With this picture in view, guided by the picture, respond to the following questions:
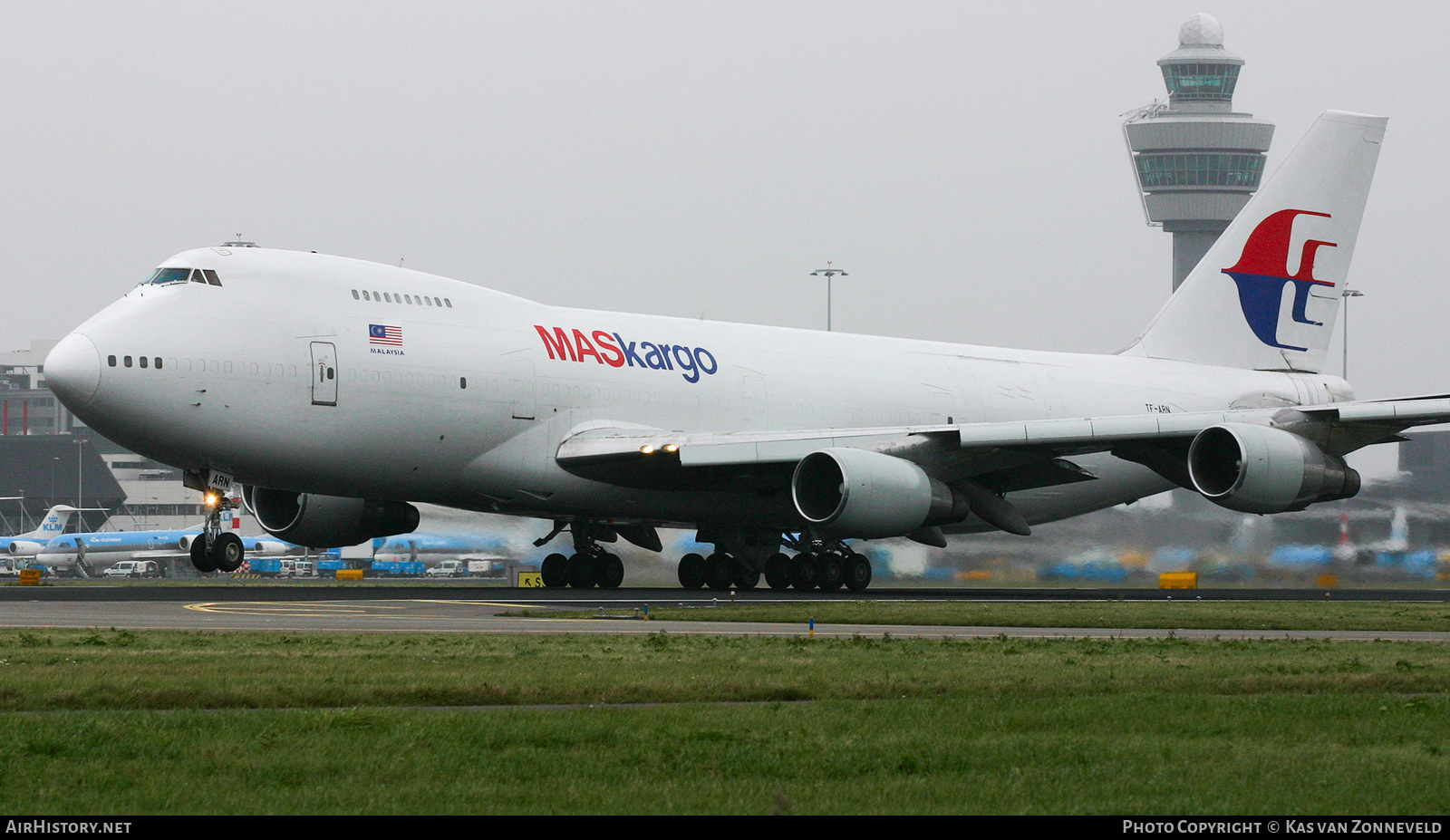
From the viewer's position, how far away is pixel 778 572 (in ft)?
116

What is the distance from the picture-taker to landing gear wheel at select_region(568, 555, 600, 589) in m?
35.1

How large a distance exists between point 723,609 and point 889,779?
15609mm

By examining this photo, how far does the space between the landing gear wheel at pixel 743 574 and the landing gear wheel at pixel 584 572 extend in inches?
113

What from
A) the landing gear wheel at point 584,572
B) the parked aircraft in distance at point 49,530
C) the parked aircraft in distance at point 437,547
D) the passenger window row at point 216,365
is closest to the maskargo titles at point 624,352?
the landing gear wheel at point 584,572

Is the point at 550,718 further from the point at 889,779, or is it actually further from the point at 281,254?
the point at 281,254

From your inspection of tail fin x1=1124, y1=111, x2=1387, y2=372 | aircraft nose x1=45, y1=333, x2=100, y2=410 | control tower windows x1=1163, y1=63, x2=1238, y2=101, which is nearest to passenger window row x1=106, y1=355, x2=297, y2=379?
aircraft nose x1=45, y1=333, x2=100, y2=410

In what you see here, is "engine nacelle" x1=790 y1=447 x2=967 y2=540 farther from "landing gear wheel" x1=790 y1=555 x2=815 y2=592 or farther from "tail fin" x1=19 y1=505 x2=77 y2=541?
"tail fin" x1=19 y1=505 x2=77 y2=541

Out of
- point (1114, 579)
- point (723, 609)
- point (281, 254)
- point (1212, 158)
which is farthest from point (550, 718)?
point (1212, 158)

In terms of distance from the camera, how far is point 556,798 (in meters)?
8.41

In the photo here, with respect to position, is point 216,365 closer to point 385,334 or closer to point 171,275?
point 171,275

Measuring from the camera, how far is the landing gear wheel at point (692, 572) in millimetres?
36188

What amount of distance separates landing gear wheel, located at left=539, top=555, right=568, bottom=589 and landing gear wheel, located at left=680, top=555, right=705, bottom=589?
2589 millimetres

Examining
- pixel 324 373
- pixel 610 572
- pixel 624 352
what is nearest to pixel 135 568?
pixel 610 572
